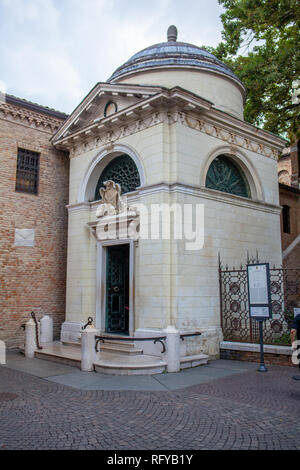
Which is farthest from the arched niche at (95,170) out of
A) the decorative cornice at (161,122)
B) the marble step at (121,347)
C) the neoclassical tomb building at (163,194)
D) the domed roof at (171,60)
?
the marble step at (121,347)

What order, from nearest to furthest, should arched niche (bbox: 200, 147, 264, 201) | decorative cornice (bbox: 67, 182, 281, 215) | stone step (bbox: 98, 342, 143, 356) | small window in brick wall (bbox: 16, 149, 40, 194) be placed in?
1. stone step (bbox: 98, 342, 143, 356)
2. decorative cornice (bbox: 67, 182, 281, 215)
3. arched niche (bbox: 200, 147, 264, 201)
4. small window in brick wall (bbox: 16, 149, 40, 194)

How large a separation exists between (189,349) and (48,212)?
727 centimetres

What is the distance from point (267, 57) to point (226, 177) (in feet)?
21.3

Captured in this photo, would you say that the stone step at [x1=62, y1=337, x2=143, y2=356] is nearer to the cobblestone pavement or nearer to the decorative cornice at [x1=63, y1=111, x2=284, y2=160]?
the cobblestone pavement

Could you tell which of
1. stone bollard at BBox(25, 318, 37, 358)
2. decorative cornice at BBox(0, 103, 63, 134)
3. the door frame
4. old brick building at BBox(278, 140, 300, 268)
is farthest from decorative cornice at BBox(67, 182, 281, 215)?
old brick building at BBox(278, 140, 300, 268)

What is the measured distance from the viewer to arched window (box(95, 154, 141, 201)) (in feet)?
40.4

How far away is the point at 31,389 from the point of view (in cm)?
779

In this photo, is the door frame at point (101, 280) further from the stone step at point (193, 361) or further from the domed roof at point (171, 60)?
the domed roof at point (171, 60)

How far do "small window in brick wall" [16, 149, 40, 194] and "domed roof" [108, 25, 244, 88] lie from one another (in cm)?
414

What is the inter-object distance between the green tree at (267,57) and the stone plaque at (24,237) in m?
10.3

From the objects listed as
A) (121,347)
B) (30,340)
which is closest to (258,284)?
(121,347)

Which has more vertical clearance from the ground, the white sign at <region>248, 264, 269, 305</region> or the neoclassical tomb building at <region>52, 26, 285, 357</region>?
the neoclassical tomb building at <region>52, 26, 285, 357</region>

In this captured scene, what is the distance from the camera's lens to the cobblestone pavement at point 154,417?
5012 millimetres
